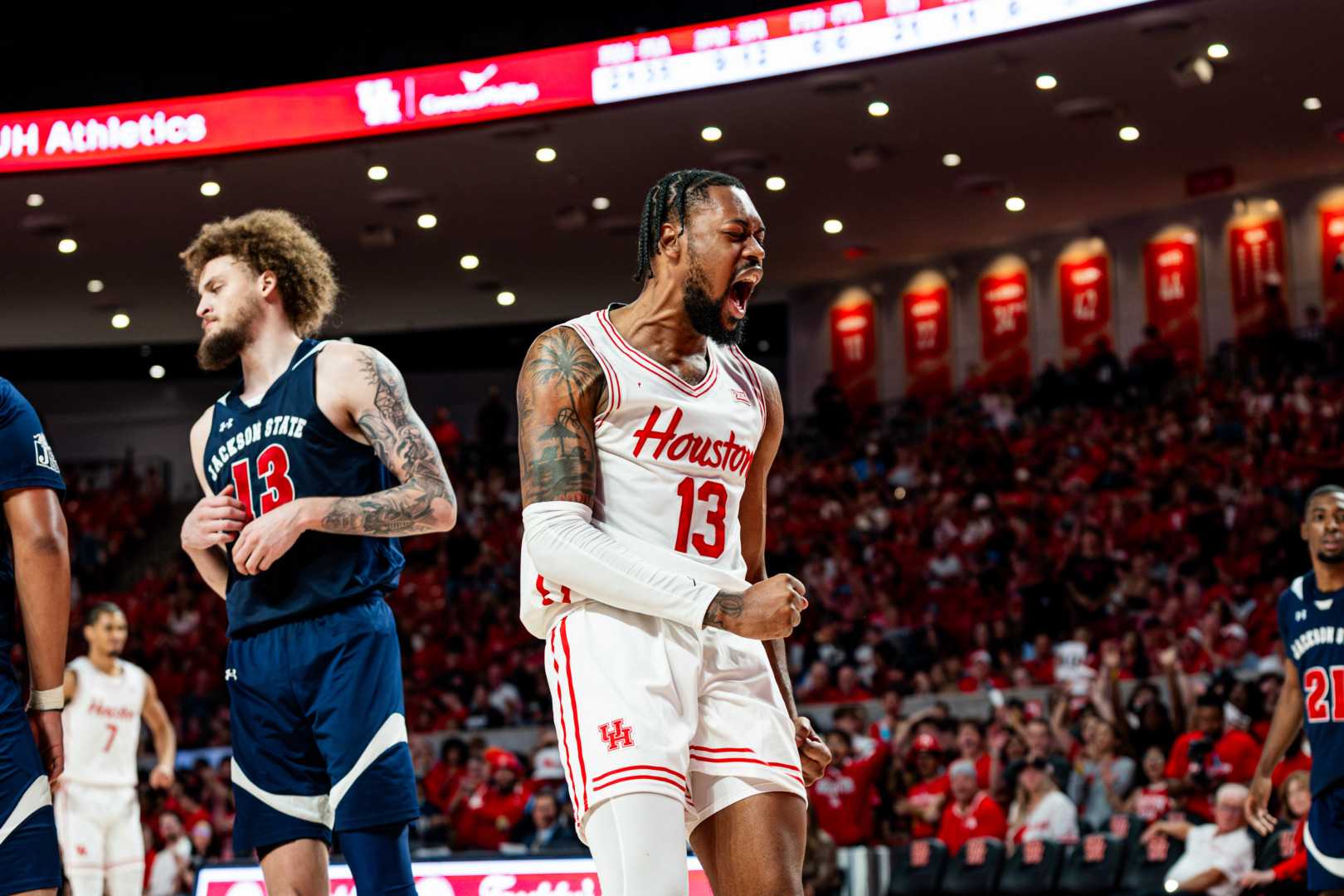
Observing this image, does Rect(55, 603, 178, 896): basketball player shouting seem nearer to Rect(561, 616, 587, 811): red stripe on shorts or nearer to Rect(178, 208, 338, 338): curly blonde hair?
Rect(178, 208, 338, 338): curly blonde hair

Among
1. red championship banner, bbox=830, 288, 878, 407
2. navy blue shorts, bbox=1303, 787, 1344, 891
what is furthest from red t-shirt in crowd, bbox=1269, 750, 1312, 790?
red championship banner, bbox=830, 288, 878, 407

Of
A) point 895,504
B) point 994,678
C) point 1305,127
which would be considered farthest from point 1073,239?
point 994,678

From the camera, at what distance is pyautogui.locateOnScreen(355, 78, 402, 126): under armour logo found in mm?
16375

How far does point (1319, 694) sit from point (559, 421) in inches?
166

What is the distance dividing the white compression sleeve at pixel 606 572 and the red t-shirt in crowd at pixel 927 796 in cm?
813

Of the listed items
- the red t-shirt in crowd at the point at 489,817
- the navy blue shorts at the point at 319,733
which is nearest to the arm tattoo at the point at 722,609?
the navy blue shorts at the point at 319,733

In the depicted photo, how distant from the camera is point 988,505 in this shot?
1764 cm

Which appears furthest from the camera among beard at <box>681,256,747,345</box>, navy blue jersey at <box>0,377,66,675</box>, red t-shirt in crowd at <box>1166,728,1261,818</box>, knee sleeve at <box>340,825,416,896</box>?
red t-shirt in crowd at <box>1166,728,1261,818</box>

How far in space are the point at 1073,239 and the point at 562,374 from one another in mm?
20386

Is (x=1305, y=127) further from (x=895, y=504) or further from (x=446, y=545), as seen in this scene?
(x=446, y=545)

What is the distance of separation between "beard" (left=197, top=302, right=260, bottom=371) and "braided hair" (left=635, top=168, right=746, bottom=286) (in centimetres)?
132

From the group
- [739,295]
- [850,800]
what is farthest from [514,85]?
[739,295]

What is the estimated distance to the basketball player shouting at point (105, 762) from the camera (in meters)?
8.85

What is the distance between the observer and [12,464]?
357cm
